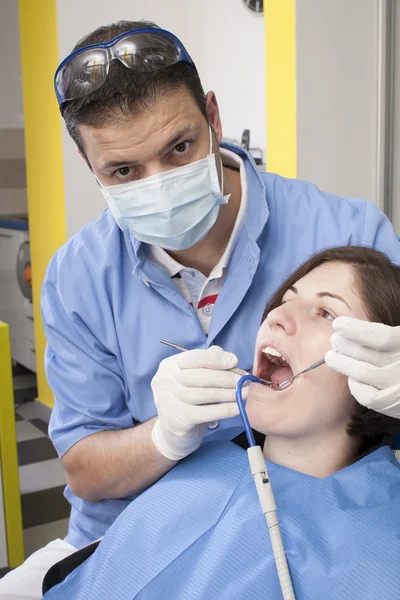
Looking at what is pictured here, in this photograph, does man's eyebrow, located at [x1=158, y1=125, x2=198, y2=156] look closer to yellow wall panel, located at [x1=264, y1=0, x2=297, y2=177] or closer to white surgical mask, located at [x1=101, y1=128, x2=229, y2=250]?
white surgical mask, located at [x1=101, y1=128, x2=229, y2=250]

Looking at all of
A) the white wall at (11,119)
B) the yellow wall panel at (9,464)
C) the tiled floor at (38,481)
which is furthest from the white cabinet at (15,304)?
the yellow wall panel at (9,464)

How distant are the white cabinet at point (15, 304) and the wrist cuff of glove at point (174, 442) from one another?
10.5ft

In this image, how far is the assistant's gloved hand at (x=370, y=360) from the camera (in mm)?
1046

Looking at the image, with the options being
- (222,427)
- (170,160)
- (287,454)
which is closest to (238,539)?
(287,454)

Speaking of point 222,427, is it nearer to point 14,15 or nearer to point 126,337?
point 126,337

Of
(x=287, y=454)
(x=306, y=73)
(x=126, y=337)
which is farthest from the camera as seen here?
(x=306, y=73)

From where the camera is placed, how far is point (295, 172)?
2.74m

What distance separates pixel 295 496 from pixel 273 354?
24 centimetres

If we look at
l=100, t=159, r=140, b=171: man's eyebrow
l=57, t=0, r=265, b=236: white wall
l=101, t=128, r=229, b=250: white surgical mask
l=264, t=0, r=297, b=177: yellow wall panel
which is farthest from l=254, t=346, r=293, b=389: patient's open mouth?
l=57, t=0, r=265, b=236: white wall

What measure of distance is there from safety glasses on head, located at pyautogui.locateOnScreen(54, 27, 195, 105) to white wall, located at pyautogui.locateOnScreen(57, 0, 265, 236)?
84.9 inches

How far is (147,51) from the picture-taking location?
133 cm

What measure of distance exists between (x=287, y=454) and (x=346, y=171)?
5.98 feet

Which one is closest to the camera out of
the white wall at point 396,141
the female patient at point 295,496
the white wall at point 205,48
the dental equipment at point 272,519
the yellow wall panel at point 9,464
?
the dental equipment at point 272,519

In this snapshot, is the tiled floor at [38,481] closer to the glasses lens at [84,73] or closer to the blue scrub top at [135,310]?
the blue scrub top at [135,310]
